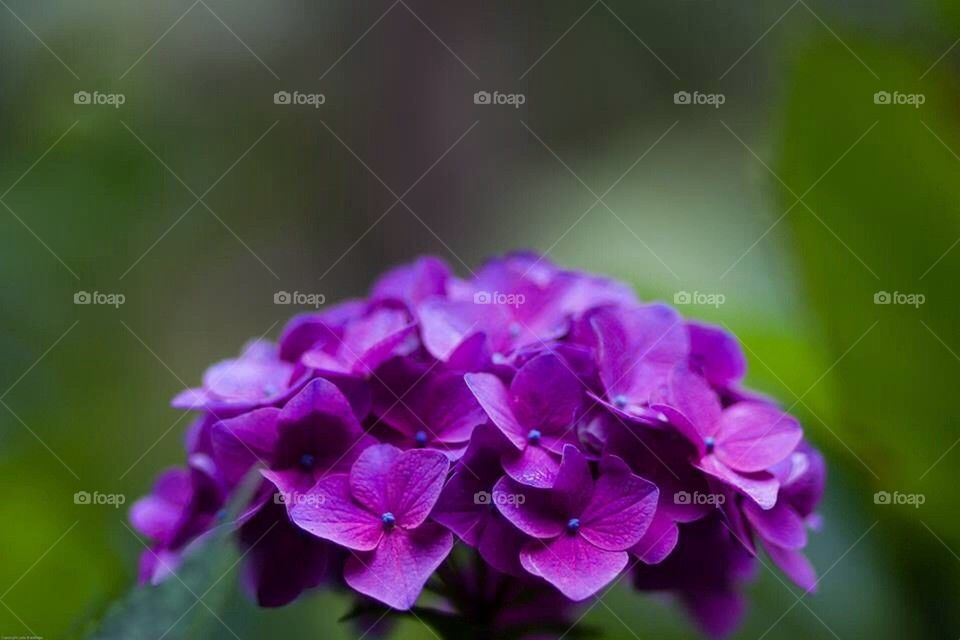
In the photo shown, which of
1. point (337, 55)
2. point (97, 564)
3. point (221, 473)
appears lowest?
point (97, 564)

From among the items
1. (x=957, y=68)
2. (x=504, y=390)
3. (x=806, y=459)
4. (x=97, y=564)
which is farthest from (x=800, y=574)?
(x=97, y=564)

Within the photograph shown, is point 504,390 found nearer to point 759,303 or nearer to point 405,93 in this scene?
point 759,303
